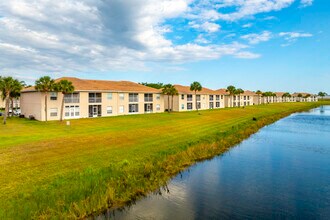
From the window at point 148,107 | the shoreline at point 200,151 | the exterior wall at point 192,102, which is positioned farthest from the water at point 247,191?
the exterior wall at point 192,102

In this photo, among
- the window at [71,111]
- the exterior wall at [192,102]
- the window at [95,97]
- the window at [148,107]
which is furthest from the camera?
the exterior wall at [192,102]

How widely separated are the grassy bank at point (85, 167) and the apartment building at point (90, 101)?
1786 centimetres

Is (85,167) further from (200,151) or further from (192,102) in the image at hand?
(192,102)

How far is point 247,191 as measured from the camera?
16484 millimetres

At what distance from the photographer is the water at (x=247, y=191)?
44.8ft

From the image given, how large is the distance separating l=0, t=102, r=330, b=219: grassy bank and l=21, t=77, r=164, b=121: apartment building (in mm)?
17857

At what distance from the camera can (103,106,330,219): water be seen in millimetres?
13641

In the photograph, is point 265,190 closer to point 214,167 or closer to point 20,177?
point 214,167

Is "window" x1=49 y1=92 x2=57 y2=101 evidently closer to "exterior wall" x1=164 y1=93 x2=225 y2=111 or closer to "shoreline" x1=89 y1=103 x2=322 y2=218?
"shoreline" x1=89 y1=103 x2=322 y2=218

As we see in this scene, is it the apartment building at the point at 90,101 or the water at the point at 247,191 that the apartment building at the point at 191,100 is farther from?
the water at the point at 247,191

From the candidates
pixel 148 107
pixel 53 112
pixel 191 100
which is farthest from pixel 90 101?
pixel 191 100

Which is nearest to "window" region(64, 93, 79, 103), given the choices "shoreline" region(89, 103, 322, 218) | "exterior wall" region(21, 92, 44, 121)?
"exterior wall" region(21, 92, 44, 121)

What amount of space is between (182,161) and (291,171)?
30.2 feet

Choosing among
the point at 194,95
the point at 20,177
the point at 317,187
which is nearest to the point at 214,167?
the point at 317,187
